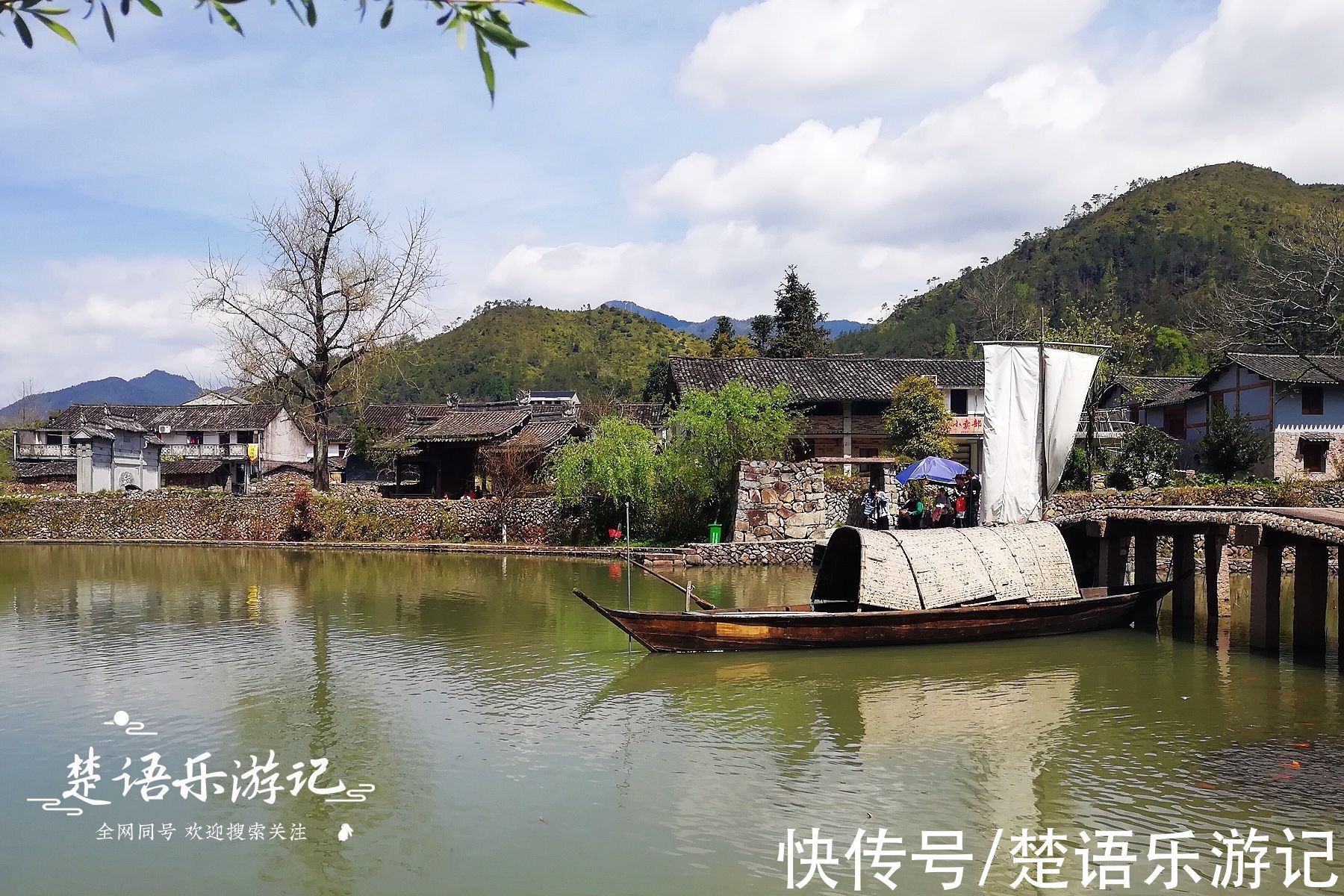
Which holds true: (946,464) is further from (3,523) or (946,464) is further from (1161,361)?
(1161,361)

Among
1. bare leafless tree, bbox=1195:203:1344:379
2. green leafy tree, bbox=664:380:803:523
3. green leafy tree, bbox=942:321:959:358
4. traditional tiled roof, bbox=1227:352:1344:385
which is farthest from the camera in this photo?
green leafy tree, bbox=942:321:959:358

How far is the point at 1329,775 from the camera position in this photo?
9570 millimetres

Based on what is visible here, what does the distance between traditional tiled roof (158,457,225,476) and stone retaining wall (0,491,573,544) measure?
67.5 feet

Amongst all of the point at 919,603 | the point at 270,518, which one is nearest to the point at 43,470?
the point at 270,518

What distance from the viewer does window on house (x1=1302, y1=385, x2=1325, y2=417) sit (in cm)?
3522

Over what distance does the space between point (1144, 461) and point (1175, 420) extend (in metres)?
11.9

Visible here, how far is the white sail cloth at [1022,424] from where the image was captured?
64.4 feet

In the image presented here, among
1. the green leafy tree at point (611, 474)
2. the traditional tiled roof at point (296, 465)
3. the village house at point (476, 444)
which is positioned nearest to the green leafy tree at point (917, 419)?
the green leafy tree at point (611, 474)

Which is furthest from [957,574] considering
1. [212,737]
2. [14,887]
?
[14,887]

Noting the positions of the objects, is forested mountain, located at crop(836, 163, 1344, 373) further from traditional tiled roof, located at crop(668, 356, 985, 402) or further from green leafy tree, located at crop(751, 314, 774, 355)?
traditional tiled roof, located at crop(668, 356, 985, 402)

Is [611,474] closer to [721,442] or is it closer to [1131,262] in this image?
[721,442]

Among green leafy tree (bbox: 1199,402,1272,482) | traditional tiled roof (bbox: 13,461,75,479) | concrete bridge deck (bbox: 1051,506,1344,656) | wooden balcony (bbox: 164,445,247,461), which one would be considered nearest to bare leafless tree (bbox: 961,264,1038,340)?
green leafy tree (bbox: 1199,402,1272,482)

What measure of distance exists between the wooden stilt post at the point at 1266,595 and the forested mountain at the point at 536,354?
73.6 metres

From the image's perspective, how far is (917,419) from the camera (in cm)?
3962
